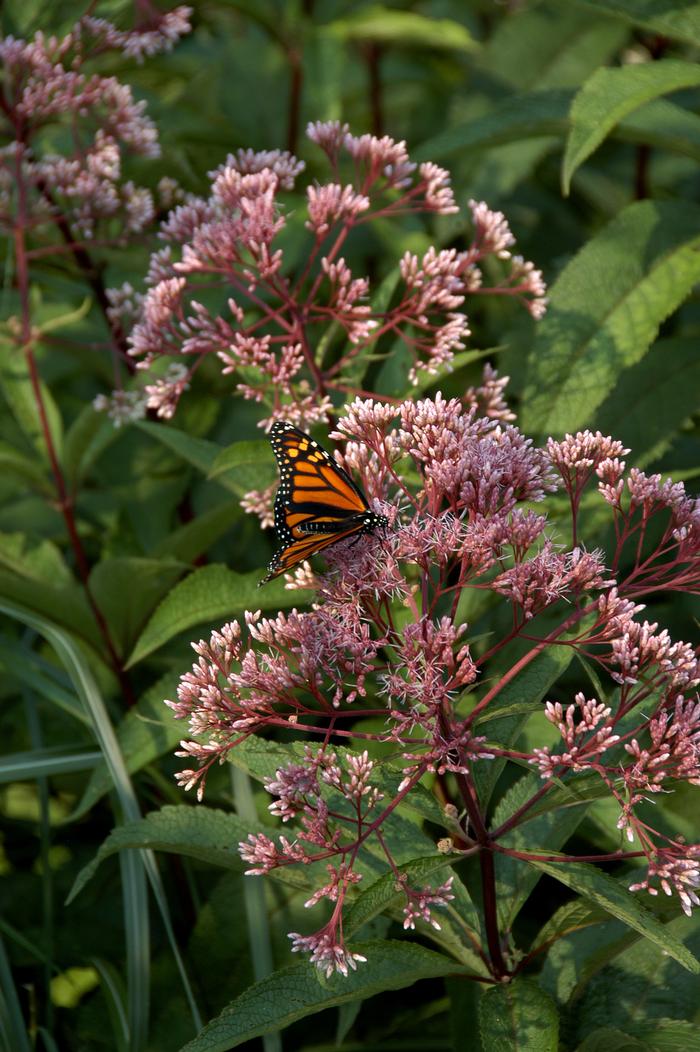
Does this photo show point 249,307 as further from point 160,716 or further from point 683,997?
point 683,997

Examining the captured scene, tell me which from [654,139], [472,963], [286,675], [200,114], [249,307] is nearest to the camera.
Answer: [286,675]

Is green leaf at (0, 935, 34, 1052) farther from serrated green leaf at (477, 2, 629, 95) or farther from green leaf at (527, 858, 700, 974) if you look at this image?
serrated green leaf at (477, 2, 629, 95)

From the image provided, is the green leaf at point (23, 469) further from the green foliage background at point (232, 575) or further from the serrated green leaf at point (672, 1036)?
the serrated green leaf at point (672, 1036)

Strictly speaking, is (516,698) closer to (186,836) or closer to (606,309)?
(186,836)

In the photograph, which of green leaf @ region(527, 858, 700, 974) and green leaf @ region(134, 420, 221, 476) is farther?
green leaf @ region(134, 420, 221, 476)

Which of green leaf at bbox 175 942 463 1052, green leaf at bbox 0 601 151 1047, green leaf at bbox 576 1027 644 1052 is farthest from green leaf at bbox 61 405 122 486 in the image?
green leaf at bbox 576 1027 644 1052

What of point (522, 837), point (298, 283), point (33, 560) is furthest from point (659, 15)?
point (33, 560)

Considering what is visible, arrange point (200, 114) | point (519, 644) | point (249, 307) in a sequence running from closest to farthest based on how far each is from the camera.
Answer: point (519, 644) < point (249, 307) < point (200, 114)

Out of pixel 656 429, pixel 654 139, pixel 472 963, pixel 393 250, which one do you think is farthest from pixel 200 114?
pixel 472 963
